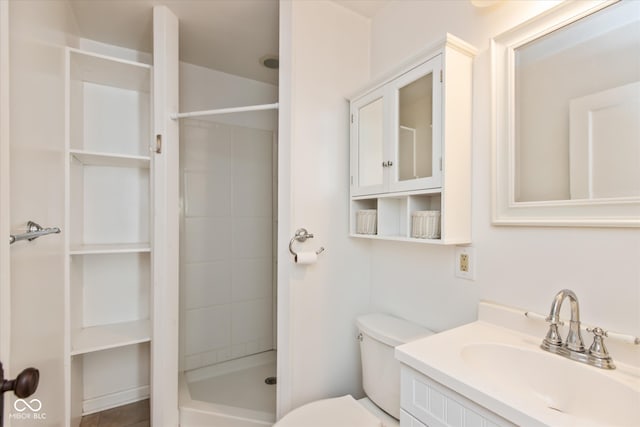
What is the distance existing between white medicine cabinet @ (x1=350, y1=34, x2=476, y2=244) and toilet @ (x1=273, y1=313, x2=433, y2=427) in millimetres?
420

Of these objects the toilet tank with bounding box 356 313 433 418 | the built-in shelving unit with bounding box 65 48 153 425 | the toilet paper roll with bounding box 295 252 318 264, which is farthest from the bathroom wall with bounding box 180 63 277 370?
the toilet tank with bounding box 356 313 433 418

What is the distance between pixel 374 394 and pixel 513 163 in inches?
44.1

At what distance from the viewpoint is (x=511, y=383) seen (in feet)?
2.81

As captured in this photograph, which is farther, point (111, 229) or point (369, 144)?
point (111, 229)

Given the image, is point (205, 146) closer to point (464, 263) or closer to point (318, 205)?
point (318, 205)

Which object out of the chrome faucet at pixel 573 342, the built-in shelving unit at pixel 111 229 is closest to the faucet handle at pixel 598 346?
the chrome faucet at pixel 573 342

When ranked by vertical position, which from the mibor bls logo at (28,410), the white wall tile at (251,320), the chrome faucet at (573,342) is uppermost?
the chrome faucet at (573,342)

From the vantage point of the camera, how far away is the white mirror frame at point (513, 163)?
0.81 metres

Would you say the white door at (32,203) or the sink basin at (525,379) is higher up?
the white door at (32,203)

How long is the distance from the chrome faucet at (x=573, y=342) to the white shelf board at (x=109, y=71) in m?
2.14

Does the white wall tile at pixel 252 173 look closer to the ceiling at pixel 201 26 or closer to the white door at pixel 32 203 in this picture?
the ceiling at pixel 201 26

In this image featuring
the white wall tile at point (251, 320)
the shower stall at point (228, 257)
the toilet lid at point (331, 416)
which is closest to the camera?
the toilet lid at point (331, 416)

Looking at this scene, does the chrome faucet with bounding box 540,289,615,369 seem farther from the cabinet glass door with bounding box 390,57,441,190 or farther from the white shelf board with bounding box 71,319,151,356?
the white shelf board with bounding box 71,319,151,356

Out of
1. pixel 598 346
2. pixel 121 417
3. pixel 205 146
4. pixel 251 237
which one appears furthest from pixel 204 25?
pixel 121 417
